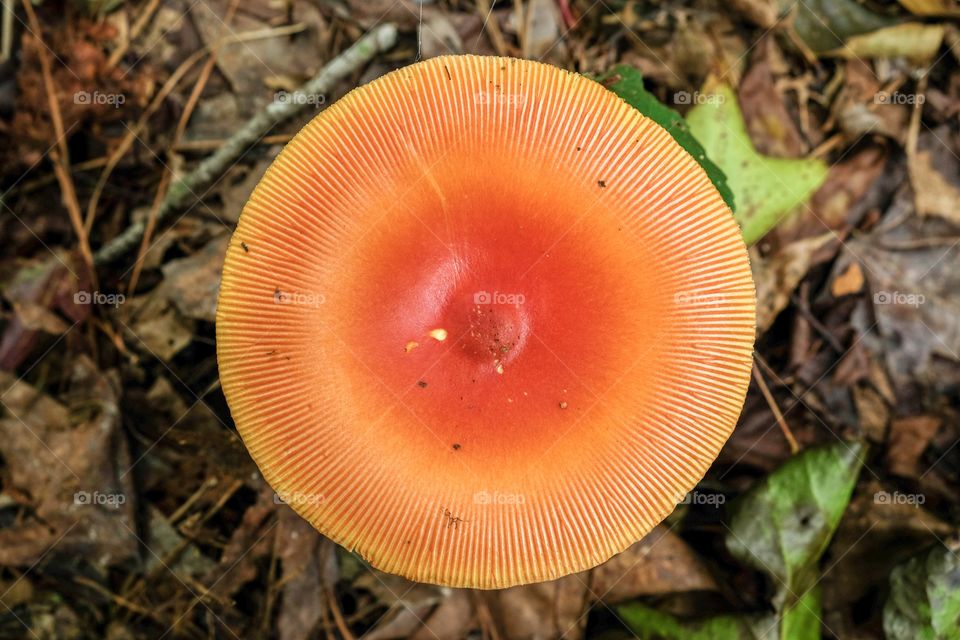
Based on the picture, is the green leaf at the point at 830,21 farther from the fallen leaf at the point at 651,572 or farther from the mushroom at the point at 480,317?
the fallen leaf at the point at 651,572

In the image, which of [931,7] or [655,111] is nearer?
[655,111]

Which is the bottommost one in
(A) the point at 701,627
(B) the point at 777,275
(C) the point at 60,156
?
(A) the point at 701,627

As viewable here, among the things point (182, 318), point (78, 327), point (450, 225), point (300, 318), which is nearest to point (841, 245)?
point (450, 225)

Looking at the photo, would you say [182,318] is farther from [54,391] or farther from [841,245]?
[841,245]

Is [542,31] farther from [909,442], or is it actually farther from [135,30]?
[909,442]

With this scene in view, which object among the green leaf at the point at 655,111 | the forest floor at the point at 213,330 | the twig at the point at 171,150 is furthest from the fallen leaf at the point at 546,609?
the twig at the point at 171,150

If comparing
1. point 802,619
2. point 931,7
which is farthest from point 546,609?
point 931,7
